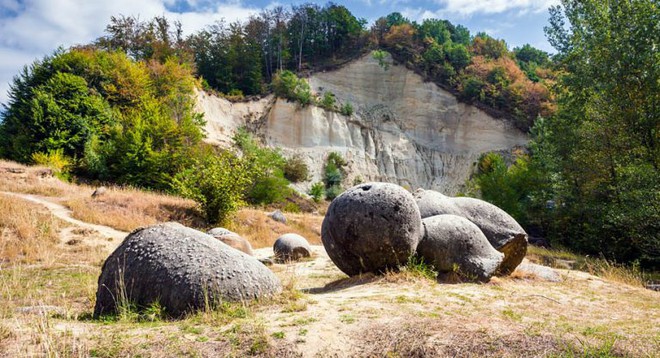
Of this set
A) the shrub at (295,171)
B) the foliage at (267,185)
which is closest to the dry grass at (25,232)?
the foliage at (267,185)

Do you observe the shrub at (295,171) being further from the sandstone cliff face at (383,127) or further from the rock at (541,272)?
the rock at (541,272)

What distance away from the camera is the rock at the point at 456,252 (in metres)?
7.20

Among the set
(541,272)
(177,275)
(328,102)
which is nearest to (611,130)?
(541,272)

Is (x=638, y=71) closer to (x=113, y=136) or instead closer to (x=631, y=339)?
(x=631, y=339)

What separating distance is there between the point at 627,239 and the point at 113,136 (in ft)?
90.4

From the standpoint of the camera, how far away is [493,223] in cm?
868

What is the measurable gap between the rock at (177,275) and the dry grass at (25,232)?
19.9 feet

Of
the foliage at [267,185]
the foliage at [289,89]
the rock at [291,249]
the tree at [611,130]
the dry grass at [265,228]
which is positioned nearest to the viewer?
the rock at [291,249]

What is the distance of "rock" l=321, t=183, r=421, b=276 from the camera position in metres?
6.78

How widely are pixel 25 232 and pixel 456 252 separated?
1159 centimetres

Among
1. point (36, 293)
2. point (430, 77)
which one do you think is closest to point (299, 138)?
point (430, 77)

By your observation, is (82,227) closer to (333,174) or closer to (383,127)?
(333,174)

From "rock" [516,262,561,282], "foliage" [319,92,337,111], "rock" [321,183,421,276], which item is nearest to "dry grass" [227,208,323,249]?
"rock" [321,183,421,276]

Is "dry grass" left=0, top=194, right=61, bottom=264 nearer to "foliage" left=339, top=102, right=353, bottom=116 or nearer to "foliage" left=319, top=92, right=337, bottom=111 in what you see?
"foliage" left=319, top=92, right=337, bottom=111
